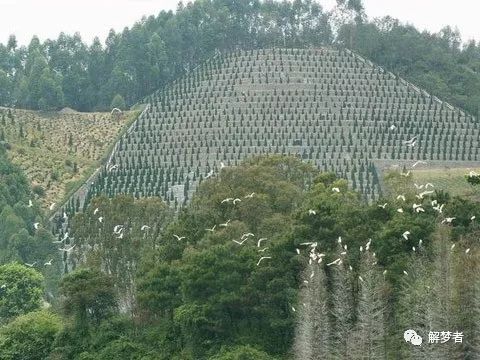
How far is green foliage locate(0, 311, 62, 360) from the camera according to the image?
228 feet

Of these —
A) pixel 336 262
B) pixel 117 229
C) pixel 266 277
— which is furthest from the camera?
pixel 117 229

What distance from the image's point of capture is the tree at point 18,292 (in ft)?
271

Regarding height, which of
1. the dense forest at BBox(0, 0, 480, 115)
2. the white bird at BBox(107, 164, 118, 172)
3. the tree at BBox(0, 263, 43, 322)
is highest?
the dense forest at BBox(0, 0, 480, 115)

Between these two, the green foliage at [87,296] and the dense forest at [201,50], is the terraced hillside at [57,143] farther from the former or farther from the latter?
the green foliage at [87,296]

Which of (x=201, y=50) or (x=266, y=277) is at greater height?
(x=201, y=50)

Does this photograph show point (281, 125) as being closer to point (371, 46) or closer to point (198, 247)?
point (371, 46)

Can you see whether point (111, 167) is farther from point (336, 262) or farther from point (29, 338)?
point (336, 262)

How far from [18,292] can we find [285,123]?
47.3m

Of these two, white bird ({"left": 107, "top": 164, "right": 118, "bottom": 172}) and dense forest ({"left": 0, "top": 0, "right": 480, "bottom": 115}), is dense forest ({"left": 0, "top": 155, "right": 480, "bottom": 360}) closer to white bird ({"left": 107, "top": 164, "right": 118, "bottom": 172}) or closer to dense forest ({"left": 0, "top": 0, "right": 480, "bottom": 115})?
white bird ({"left": 107, "top": 164, "right": 118, "bottom": 172})

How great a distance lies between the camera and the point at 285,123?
126375 mm

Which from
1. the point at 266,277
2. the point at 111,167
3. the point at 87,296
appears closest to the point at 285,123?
the point at 111,167

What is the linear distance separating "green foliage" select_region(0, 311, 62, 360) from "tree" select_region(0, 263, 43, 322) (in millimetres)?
11075

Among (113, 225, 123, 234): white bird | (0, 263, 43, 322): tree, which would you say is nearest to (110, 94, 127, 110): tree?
(0, 263, 43, 322): tree

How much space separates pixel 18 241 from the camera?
9650cm
